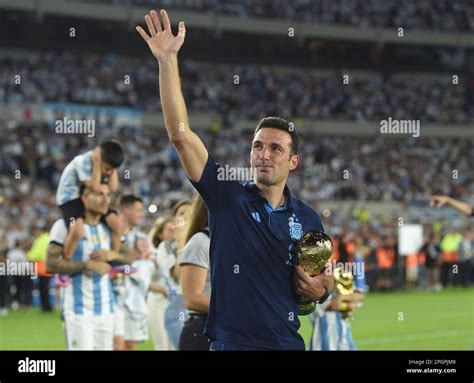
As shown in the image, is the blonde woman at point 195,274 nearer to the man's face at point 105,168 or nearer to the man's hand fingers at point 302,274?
the man's hand fingers at point 302,274

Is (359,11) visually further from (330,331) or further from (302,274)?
(302,274)

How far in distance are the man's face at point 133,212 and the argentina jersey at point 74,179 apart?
1862mm

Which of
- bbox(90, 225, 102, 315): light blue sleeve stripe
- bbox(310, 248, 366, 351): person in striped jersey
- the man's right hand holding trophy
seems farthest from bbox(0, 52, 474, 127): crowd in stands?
the man's right hand holding trophy

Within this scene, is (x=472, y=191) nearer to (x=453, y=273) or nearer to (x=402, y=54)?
(x=453, y=273)

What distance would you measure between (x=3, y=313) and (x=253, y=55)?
89.8 ft

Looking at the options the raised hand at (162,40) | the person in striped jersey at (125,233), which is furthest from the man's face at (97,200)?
the raised hand at (162,40)

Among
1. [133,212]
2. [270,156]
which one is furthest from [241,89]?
[270,156]

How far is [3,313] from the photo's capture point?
20406 millimetres

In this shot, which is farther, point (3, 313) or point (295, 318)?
A: point (3, 313)

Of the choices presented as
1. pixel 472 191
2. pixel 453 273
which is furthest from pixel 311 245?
pixel 472 191

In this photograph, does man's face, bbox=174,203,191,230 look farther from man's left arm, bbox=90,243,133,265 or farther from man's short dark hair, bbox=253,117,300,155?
man's short dark hair, bbox=253,117,300,155

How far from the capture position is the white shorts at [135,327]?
34.7 feet

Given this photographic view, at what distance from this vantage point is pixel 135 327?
34.8 ft

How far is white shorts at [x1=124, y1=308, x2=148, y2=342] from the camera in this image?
10562 millimetres
